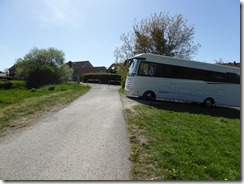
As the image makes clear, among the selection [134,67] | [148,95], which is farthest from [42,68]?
[148,95]

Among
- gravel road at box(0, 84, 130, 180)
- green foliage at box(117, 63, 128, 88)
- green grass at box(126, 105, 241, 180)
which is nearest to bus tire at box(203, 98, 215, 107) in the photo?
green grass at box(126, 105, 241, 180)

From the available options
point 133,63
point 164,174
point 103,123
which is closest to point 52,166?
point 164,174

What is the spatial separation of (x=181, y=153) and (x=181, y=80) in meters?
11.6

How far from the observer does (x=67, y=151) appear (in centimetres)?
555

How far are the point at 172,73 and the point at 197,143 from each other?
10214 mm

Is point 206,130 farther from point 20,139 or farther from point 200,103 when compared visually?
point 200,103

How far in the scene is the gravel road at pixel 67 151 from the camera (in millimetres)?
4371

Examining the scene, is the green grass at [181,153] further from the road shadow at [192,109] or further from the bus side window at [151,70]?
the bus side window at [151,70]

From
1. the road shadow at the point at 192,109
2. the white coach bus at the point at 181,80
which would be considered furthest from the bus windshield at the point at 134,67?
the road shadow at the point at 192,109

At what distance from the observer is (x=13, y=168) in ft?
14.9

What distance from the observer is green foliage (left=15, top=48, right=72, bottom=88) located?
40312 mm

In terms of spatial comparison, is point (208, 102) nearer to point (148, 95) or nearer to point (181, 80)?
point (181, 80)

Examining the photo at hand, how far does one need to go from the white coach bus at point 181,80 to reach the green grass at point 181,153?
25.9 feet

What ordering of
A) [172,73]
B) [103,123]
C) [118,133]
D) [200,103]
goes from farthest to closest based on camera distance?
[200,103] < [172,73] < [103,123] < [118,133]
